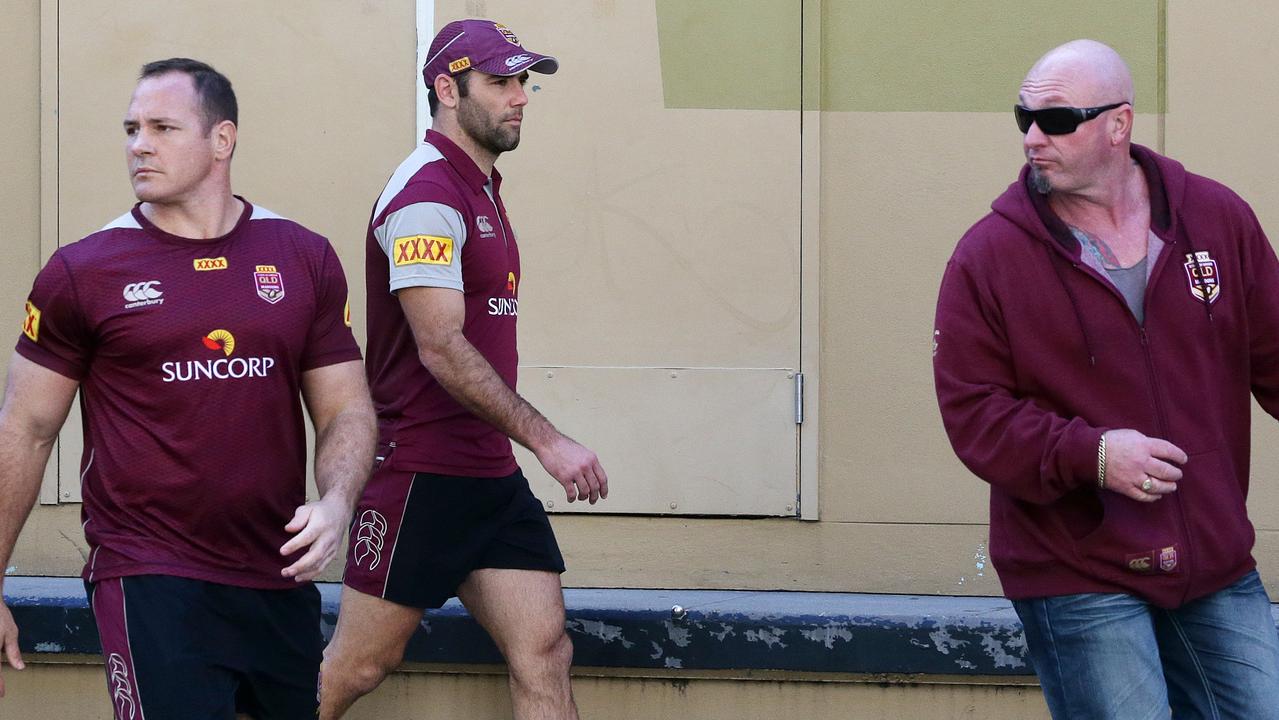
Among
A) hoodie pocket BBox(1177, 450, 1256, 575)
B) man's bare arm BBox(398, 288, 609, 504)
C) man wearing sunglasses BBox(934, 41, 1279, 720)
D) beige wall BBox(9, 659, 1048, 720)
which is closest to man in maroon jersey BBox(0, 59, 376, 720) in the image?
man's bare arm BBox(398, 288, 609, 504)

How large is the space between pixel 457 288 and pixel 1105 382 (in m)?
1.73

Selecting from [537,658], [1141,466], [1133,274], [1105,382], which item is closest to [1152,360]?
[1105,382]

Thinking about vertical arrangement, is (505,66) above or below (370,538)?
above

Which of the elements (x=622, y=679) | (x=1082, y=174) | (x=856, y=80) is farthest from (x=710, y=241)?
(x=1082, y=174)

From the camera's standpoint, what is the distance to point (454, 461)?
4.50 meters

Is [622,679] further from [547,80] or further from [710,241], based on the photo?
[547,80]

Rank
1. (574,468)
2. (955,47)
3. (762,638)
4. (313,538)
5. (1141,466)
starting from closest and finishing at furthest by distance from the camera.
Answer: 1. (1141,466)
2. (313,538)
3. (574,468)
4. (762,638)
5. (955,47)

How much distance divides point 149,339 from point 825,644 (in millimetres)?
2480

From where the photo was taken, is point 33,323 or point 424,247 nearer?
point 33,323

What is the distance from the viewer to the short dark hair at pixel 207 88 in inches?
153

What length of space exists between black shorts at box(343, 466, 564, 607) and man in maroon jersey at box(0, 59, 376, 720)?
57 cm

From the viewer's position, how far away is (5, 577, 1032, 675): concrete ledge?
Result: 16.8ft

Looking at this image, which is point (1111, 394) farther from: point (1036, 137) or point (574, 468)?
point (574, 468)

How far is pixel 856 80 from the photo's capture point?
5.63m
